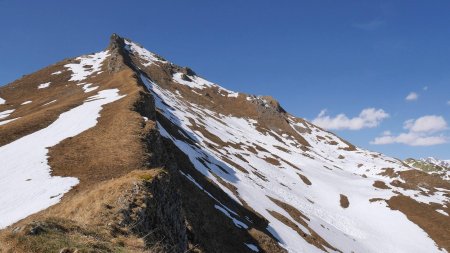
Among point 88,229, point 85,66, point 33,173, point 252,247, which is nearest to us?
point 88,229

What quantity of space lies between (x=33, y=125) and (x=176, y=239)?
30.8 m

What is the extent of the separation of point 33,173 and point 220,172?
3821 centimetres

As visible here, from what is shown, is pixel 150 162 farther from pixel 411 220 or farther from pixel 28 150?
pixel 411 220

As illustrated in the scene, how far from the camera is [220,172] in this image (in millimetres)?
64312

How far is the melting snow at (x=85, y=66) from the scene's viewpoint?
370 feet

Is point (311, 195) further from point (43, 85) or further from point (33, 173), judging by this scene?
point (43, 85)

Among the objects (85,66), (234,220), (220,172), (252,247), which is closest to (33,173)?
(234,220)

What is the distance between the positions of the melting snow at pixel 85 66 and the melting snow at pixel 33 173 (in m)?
69.3

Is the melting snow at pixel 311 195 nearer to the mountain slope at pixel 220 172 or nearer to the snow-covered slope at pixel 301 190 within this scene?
the snow-covered slope at pixel 301 190

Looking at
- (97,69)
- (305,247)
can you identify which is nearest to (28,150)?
(305,247)

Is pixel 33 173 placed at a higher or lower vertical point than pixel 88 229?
lower

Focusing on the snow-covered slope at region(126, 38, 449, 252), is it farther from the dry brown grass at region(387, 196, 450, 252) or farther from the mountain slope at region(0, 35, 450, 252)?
the dry brown grass at region(387, 196, 450, 252)

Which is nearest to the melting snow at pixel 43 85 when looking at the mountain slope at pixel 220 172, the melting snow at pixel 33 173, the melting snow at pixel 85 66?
the mountain slope at pixel 220 172

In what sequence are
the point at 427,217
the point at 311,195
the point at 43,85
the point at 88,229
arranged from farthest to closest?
the point at 43,85 → the point at 311,195 → the point at 427,217 → the point at 88,229
